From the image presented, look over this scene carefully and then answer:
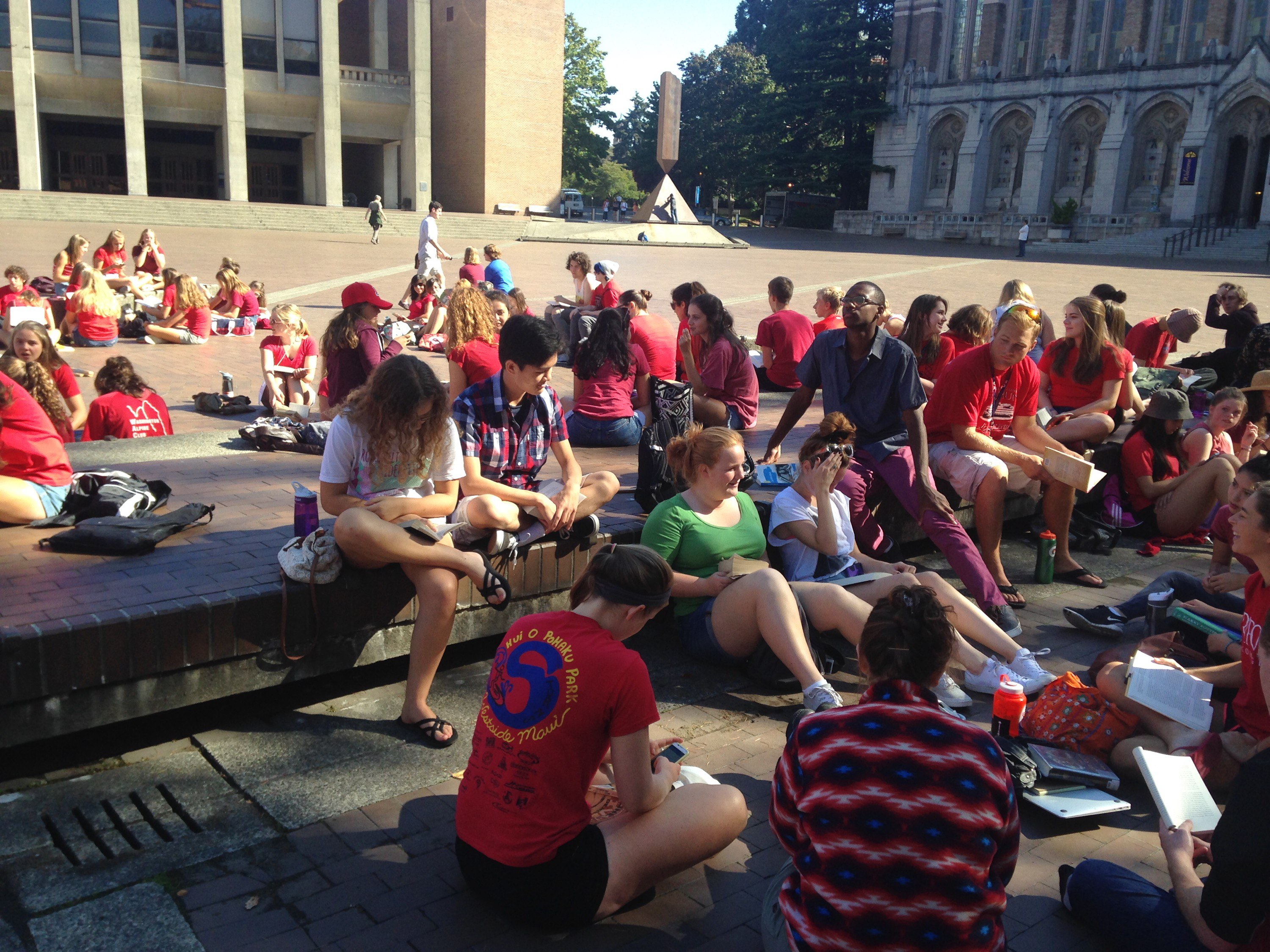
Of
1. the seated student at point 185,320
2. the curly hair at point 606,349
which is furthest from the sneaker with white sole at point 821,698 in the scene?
the seated student at point 185,320

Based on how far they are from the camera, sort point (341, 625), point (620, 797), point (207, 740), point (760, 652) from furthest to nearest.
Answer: point (760, 652) → point (341, 625) → point (207, 740) → point (620, 797)

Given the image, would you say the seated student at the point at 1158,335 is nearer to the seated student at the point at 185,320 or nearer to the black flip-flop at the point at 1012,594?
the black flip-flop at the point at 1012,594

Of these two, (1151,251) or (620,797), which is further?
(1151,251)

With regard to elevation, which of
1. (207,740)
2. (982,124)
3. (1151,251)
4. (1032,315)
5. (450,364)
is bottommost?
(207,740)

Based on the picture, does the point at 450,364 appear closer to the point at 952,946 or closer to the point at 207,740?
the point at 207,740

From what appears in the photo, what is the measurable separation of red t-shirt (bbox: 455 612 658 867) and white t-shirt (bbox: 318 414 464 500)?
171 cm

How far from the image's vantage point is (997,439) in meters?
6.80

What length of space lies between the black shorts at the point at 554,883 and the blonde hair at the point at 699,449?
2.10 m

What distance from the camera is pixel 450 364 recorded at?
6125 millimetres

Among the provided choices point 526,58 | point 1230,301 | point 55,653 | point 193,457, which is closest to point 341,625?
point 55,653

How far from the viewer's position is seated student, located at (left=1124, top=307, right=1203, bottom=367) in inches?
402

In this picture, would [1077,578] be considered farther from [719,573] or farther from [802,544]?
[719,573]

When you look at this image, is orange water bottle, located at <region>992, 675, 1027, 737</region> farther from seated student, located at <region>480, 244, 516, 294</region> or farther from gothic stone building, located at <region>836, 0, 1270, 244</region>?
gothic stone building, located at <region>836, 0, 1270, 244</region>

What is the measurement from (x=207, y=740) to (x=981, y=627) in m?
3.48
